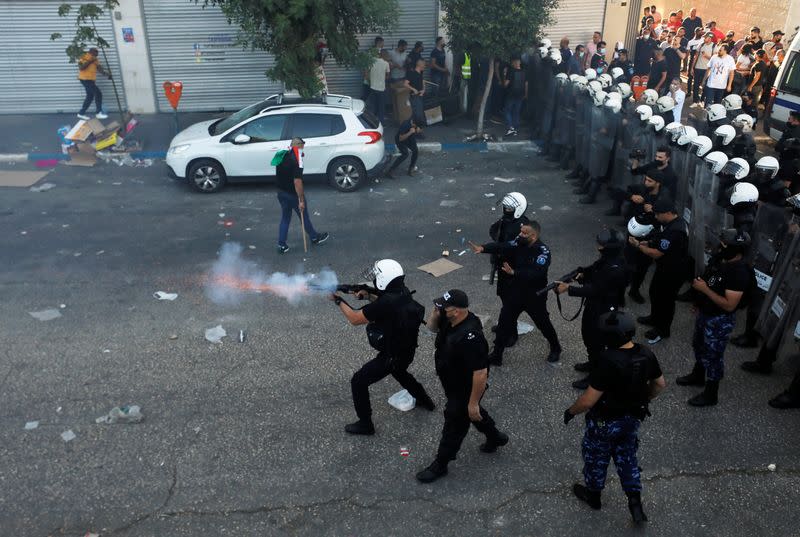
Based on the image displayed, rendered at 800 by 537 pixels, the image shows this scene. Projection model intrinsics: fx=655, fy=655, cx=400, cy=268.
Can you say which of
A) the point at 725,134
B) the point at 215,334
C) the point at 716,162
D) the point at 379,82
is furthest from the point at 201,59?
the point at 716,162

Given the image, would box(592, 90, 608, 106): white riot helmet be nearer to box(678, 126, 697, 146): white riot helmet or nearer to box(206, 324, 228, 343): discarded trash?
box(678, 126, 697, 146): white riot helmet

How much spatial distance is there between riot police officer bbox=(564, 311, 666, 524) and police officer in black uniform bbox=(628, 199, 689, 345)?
259cm

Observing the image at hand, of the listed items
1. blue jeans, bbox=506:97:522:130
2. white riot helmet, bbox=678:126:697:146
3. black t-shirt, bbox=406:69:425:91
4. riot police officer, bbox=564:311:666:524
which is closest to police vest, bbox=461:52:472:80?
black t-shirt, bbox=406:69:425:91

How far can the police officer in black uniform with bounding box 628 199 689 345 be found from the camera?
642 centimetres

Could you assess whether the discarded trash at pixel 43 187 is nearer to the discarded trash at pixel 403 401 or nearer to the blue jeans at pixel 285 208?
the blue jeans at pixel 285 208

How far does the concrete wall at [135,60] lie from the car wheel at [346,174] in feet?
25.8

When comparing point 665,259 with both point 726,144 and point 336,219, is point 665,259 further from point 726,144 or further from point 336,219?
point 336,219

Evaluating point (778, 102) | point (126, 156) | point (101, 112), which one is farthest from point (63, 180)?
point (778, 102)

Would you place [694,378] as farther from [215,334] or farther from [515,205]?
[215,334]

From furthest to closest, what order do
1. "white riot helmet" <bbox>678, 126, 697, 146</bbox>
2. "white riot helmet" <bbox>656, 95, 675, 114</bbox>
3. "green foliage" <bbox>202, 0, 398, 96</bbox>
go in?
"green foliage" <bbox>202, 0, 398, 96</bbox> < "white riot helmet" <bbox>656, 95, 675, 114</bbox> < "white riot helmet" <bbox>678, 126, 697, 146</bbox>

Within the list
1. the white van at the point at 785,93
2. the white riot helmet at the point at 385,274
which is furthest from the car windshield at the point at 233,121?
the white van at the point at 785,93

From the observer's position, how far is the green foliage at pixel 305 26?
38.9 feet

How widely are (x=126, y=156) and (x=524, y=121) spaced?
9277 mm

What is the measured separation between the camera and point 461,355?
4.50m
